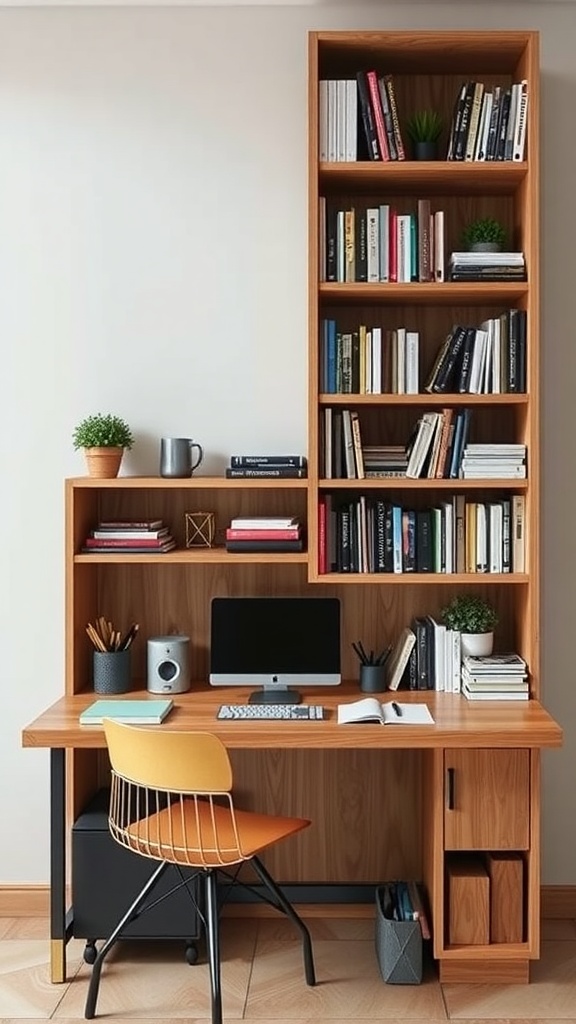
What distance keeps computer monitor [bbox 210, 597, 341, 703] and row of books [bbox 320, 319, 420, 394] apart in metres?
0.62

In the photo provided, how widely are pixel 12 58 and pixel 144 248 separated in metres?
0.69

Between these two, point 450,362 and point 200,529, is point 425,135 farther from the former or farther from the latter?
point 200,529

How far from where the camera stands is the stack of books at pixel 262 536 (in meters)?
3.18

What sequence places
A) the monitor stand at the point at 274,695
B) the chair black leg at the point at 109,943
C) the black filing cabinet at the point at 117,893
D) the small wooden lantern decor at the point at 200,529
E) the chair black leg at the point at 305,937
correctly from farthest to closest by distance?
the small wooden lantern decor at the point at 200,529 < the monitor stand at the point at 274,695 < the black filing cabinet at the point at 117,893 < the chair black leg at the point at 305,937 < the chair black leg at the point at 109,943

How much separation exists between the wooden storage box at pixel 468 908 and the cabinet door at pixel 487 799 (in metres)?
0.09

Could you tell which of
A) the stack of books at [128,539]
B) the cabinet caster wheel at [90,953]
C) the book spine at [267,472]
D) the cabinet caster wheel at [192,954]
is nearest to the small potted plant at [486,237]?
the book spine at [267,472]

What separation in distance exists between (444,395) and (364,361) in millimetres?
248

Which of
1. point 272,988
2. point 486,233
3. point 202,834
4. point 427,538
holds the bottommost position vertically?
point 272,988

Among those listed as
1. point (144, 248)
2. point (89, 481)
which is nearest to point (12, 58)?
point (144, 248)

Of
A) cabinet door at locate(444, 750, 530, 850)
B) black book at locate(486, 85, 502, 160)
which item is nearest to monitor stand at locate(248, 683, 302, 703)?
cabinet door at locate(444, 750, 530, 850)

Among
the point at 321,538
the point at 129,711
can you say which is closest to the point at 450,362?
the point at 321,538

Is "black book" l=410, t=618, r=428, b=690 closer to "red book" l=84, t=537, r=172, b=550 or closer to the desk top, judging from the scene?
the desk top

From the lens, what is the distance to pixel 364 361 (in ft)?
10.5

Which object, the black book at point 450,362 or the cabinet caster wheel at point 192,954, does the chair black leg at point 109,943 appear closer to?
the cabinet caster wheel at point 192,954
